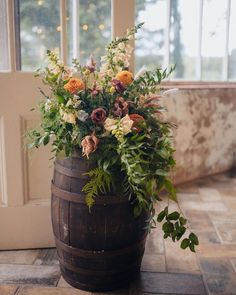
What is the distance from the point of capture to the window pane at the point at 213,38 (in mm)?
3820

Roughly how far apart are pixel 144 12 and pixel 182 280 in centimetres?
263

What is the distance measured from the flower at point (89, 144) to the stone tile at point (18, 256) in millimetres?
818

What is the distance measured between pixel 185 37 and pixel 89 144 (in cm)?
264

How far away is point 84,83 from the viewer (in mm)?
1643

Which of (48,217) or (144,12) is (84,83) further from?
(144,12)

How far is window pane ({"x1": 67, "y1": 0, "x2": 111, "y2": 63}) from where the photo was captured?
6.66 feet

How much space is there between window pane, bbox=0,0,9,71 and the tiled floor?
3.30 feet

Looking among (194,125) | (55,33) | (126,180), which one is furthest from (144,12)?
(126,180)

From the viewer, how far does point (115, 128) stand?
1.47 meters

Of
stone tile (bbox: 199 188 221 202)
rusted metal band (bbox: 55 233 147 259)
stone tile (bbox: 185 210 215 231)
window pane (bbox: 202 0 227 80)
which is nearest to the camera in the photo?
rusted metal band (bbox: 55 233 147 259)

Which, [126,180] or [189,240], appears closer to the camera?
[126,180]

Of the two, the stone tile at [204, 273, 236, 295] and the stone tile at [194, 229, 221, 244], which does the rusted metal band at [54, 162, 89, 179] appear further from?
the stone tile at [194, 229, 221, 244]

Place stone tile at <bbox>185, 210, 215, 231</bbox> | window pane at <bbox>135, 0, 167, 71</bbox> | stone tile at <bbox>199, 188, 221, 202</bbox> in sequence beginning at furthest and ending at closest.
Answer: window pane at <bbox>135, 0, 167, 71</bbox>
stone tile at <bbox>199, 188, 221, 202</bbox>
stone tile at <bbox>185, 210, 215, 231</bbox>

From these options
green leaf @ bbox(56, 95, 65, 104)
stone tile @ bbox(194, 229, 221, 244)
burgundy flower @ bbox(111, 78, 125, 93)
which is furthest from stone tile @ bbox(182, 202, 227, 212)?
green leaf @ bbox(56, 95, 65, 104)
